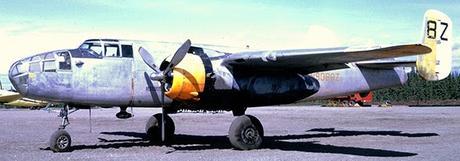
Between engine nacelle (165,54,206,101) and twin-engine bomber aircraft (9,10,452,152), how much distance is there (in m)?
0.02

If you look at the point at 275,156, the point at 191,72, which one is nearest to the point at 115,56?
the point at 191,72

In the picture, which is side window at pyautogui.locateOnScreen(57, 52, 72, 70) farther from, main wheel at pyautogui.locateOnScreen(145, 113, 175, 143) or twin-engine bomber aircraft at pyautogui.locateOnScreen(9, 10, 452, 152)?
main wheel at pyautogui.locateOnScreen(145, 113, 175, 143)

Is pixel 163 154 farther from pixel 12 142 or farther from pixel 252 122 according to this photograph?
pixel 12 142

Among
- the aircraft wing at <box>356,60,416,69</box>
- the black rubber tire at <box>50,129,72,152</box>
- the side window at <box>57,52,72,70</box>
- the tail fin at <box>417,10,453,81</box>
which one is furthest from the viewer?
the aircraft wing at <box>356,60,416,69</box>

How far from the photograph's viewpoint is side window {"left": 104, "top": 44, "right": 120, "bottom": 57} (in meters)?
13.8

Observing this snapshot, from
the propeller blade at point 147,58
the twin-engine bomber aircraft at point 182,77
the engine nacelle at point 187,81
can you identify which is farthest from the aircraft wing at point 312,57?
the propeller blade at point 147,58

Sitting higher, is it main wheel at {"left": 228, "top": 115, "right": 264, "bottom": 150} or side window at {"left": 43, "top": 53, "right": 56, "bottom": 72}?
side window at {"left": 43, "top": 53, "right": 56, "bottom": 72}

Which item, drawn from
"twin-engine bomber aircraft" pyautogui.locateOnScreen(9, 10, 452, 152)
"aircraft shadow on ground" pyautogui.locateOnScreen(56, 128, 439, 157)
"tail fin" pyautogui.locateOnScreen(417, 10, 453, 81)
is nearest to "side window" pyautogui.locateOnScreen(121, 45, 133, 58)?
"twin-engine bomber aircraft" pyautogui.locateOnScreen(9, 10, 452, 152)

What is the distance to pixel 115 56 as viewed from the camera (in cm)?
1383

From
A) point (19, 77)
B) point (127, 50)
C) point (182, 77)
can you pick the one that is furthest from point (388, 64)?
point (19, 77)

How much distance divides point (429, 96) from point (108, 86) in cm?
9774

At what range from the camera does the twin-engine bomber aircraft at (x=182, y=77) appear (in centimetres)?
1292

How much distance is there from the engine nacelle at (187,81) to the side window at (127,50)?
57.9 inches

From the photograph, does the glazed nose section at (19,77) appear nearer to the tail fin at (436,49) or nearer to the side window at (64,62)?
the side window at (64,62)
